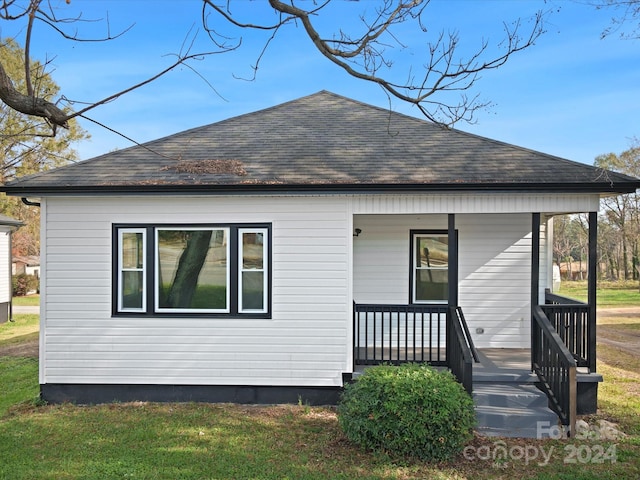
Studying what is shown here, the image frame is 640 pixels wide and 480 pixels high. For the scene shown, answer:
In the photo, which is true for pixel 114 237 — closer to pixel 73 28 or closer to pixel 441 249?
pixel 73 28

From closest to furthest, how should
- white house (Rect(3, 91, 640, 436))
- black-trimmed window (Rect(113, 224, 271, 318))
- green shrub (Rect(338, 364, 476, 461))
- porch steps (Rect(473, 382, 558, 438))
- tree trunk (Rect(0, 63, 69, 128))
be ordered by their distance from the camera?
tree trunk (Rect(0, 63, 69, 128))
green shrub (Rect(338, 364, 476, 461))
porch steps (Rect(473, 382, 558, 438))
white house (Rect(3, 91, 640, 436))
black-trimmed window (Rect(113, 224, 271, 318))

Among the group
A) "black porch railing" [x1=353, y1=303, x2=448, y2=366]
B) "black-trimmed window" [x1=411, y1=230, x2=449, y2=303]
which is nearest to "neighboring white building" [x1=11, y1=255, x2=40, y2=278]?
"black porch railing" [x1=353, y1=303, x2=448, y2=366]

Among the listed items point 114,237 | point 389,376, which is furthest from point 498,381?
point 114,237

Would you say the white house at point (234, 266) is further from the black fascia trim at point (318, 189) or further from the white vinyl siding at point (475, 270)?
the white vinyl siding at point (475, 270)

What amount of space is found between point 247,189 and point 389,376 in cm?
334

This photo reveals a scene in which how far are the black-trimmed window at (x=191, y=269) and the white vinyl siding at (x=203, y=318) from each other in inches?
5.4

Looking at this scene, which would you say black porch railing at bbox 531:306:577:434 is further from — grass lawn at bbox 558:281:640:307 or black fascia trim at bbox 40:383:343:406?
grass lawn at bbox 558:281:640:307

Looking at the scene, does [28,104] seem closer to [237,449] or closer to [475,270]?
[237,449]

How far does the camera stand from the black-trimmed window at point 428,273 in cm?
899

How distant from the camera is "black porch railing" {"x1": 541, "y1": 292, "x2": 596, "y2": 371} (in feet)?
22.8

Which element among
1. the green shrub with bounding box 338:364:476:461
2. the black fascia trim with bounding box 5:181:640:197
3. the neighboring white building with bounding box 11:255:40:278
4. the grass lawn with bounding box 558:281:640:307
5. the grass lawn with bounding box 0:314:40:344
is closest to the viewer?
the green shrub with bounding box 338:364:476:461

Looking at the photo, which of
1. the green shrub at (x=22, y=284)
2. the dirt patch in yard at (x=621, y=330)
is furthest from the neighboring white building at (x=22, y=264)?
the dirt patch in yard at (x=621, y=330)

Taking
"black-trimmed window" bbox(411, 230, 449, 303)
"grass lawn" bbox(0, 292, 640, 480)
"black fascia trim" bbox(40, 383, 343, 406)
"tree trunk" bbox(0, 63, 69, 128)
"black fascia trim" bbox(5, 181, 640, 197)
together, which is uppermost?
"tree trunk" bbox(0, 63, 69, 128)

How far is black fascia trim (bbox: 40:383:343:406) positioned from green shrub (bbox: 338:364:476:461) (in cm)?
190
